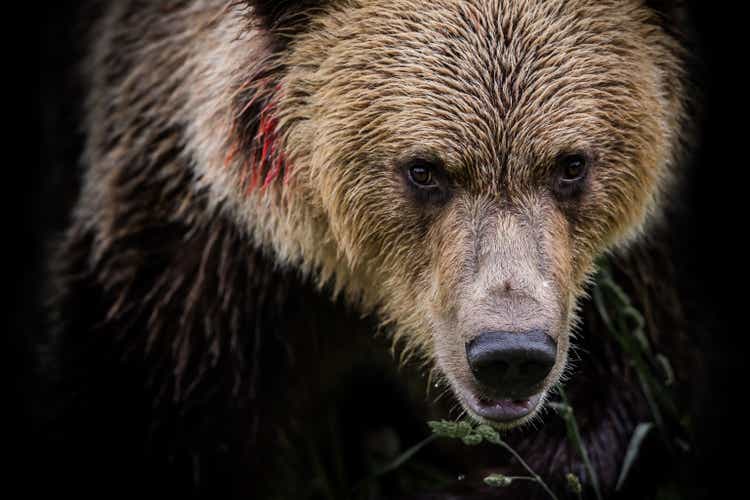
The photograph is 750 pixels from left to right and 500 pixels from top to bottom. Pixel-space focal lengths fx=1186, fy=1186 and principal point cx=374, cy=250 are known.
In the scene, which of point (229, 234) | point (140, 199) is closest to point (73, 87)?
point (140, 199)

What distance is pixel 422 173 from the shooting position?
164 inches

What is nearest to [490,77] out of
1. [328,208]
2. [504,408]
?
[328,208]

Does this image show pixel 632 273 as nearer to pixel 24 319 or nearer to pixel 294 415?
pixel 294 415

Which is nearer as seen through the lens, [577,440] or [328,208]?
[328,208]

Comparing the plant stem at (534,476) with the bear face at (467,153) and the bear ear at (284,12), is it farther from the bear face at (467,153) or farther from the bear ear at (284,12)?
the bear ear at (284,12)

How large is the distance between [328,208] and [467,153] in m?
0.63

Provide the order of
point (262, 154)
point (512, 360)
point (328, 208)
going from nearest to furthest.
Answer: point (512, 360)
point (328, 208)
point (262, 154)

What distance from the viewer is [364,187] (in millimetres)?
4309

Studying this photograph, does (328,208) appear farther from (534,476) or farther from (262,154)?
(534,476)

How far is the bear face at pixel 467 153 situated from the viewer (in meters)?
3.96

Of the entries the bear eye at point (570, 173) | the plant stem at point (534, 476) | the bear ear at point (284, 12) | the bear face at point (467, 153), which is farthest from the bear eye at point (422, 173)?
the plant stem at point (534, 476)

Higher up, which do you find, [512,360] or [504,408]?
[512,360]

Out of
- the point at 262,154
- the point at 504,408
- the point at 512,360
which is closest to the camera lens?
the point at 512,360

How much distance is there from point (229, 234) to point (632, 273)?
1.74 meters
